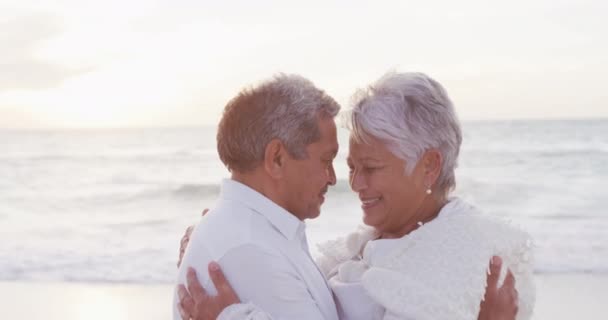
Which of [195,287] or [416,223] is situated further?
[416,223]

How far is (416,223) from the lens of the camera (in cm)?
269

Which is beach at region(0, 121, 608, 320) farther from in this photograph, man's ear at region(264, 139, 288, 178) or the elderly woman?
man's ear at region(264, 139, 288, 178)

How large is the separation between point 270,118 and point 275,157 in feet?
0.38

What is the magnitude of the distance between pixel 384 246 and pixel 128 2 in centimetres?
1887

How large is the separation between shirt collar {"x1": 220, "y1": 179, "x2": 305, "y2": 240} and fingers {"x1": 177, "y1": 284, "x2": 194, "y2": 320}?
0.28 metres

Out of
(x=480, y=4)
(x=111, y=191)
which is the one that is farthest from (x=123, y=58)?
(x=480, y=4)

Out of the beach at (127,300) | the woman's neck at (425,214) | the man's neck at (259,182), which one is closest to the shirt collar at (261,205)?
the man's neck at (259,182)

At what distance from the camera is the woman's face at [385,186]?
257 centimetres

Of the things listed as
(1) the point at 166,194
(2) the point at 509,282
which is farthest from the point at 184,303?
(1) the point at 166,194

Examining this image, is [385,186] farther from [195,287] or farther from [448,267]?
[195,287]

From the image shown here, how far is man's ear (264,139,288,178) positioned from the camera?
7.41 ft

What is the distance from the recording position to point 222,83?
19.9 metres

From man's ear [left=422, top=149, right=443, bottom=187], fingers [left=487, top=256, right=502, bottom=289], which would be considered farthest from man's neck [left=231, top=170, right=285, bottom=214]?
fingers [left=487, top=256, right=502, bottom=289]

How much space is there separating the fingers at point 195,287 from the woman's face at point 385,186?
0.64 meters
